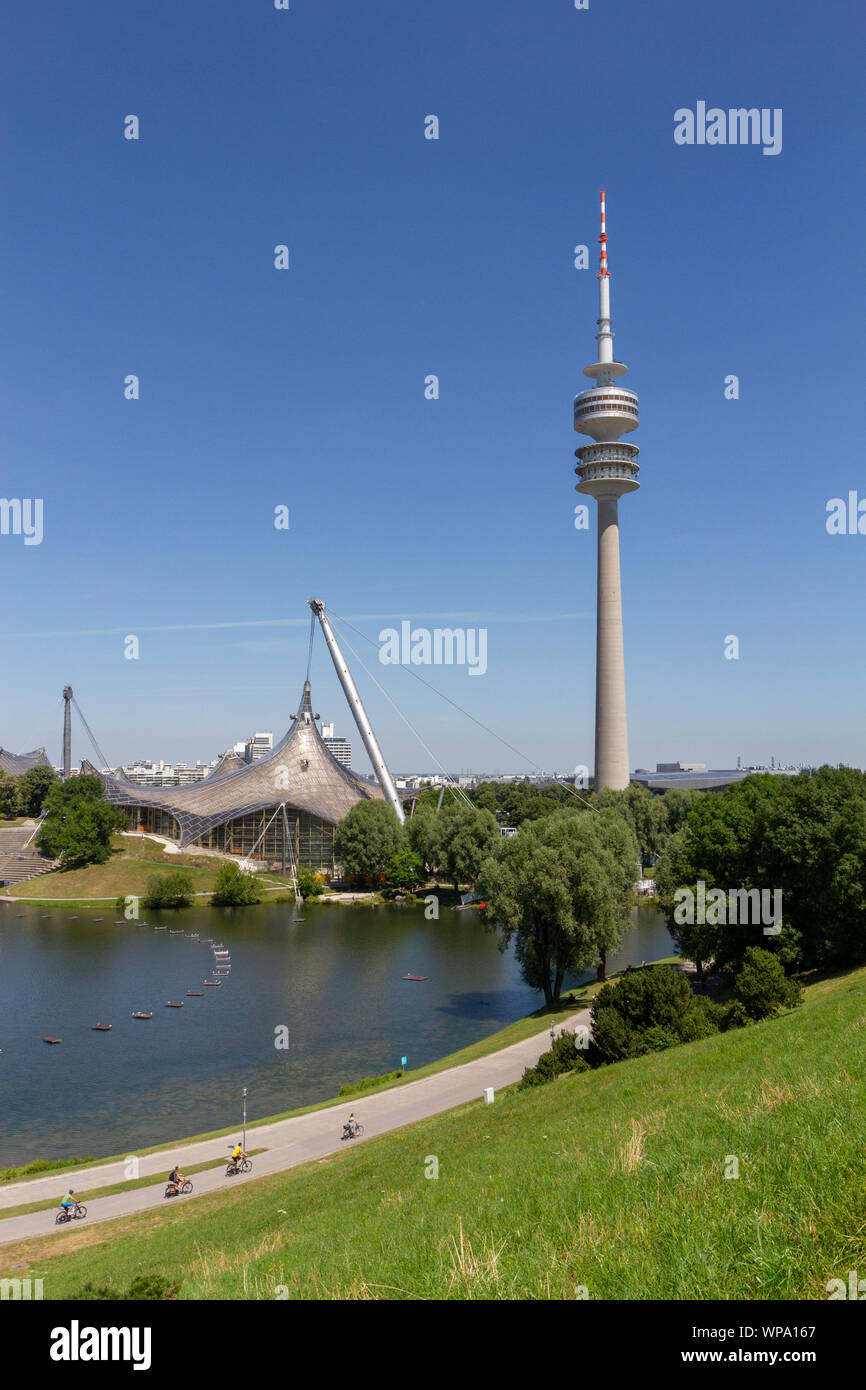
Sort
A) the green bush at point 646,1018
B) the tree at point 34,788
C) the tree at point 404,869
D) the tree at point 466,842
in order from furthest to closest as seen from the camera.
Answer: the tree at point 34,788 < the tree at point 404,869 < the tree at point 466,842 < the green bush at point 646,1018

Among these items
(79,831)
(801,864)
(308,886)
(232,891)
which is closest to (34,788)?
(79,831)

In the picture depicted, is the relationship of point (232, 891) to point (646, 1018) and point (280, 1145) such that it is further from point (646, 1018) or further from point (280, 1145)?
point (646, 1018)

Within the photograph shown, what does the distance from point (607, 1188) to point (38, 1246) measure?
14176 millimetres

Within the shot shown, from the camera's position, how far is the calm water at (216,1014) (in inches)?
1016

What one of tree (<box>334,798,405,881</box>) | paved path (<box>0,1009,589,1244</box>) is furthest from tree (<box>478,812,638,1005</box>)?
tree (<box>334,798,405,881</box>)

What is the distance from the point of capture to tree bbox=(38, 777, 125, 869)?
71.2 m

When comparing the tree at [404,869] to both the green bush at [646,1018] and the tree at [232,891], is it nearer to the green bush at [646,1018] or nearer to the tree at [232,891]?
the tree at [232,891]

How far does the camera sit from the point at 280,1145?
21.2 meters

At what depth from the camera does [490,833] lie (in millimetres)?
66562

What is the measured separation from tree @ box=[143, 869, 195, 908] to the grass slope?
1838 inches

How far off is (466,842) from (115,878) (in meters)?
29.7

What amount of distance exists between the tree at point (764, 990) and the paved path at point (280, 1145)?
7083 mm

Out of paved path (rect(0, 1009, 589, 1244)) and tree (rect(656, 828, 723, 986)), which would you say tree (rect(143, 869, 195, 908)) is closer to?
tree (rect(656, 828, 723, 986))

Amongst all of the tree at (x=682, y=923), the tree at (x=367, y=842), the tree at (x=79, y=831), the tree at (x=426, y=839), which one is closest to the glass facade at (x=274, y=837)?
the tree at (x=367, y=842)
